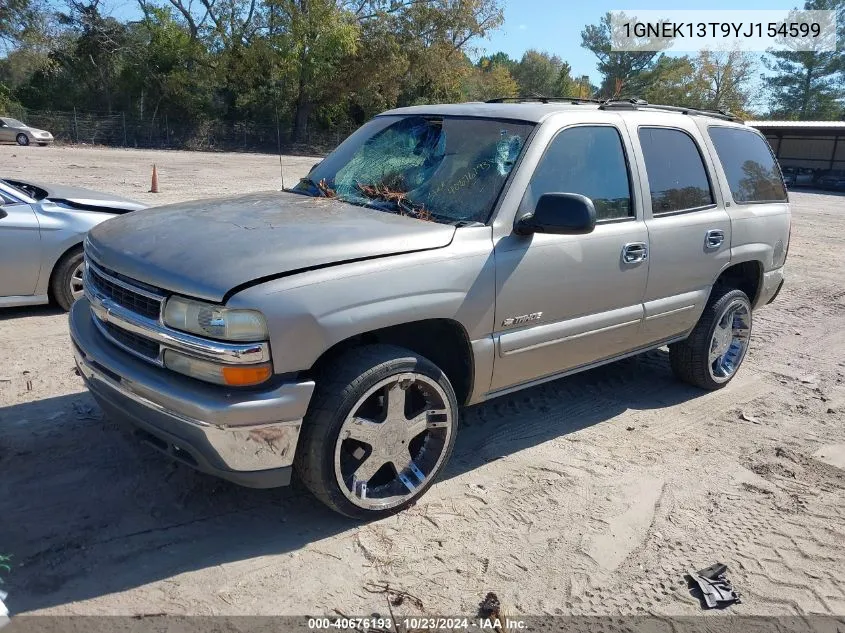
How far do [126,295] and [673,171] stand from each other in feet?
11.4

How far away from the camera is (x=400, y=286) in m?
3.24

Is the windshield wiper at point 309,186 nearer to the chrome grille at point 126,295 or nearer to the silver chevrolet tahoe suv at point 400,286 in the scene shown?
the silver chevrolet tahoe suv at point 400,286

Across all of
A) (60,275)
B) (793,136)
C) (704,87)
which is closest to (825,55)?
(704,87)

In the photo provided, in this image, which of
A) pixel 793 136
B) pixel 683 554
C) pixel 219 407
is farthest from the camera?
pixel 793 136

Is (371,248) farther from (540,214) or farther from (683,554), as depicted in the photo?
(683,554)

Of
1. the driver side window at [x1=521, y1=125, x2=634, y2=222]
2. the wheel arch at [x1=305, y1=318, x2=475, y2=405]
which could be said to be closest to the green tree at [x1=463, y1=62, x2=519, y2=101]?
the driver side window at [x1=521, y1=125, x2=634, y2=222]

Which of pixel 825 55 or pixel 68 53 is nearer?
pixel 68 53

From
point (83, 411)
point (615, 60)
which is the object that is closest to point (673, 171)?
point (83, 411)

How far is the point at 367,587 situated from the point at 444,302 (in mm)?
1306

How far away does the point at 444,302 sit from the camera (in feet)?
11.1

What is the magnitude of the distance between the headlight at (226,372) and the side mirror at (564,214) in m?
1.57

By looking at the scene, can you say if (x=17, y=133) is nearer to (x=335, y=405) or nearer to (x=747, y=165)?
(x=747, y=165)

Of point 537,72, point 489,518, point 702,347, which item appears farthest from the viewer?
point 537,72

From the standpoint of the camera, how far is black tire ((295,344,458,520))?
3090 mm
